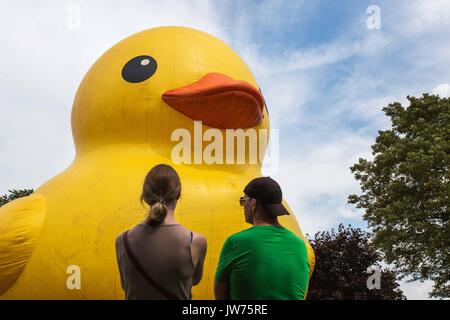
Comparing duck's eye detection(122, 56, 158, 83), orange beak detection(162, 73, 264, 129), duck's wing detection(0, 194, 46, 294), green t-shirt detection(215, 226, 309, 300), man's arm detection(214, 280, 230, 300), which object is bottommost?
man's arm detection(214, 280, 230, 300)

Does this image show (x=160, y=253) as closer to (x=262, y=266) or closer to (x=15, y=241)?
(x=262, y=266)

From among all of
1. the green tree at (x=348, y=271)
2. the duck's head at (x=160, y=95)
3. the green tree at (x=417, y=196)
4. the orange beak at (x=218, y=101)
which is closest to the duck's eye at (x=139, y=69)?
the duck's head at (x=160, y=95)

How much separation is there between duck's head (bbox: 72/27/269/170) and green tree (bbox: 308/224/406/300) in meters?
10.00

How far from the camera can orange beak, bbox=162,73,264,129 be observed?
578 cm

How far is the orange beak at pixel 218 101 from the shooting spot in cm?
578

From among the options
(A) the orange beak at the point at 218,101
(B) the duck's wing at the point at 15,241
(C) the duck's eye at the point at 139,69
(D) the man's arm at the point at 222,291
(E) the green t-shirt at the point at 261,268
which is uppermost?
(C) the duck's eye at the point at 139,69

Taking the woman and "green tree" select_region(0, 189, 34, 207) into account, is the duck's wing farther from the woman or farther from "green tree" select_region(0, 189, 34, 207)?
"green tree" select_region(0, 189, 34, 207)

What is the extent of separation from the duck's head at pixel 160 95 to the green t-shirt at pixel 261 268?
3680 millimetres

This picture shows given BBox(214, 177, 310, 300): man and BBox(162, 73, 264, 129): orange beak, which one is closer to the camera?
BBox(214, 177, 310, 300): man

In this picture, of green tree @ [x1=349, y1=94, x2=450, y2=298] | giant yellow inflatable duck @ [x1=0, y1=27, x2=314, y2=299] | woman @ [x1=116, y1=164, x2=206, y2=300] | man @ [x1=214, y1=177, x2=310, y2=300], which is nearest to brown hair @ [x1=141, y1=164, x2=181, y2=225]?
woman @ [x1=116, y1=164, x2=206, y2=300]

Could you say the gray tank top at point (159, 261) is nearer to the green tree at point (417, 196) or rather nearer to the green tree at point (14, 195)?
the green tree at point (417, 196)

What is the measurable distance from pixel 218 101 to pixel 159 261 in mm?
3889

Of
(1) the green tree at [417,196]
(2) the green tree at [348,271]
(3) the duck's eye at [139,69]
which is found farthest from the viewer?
(2) the green tree at [348,271]
